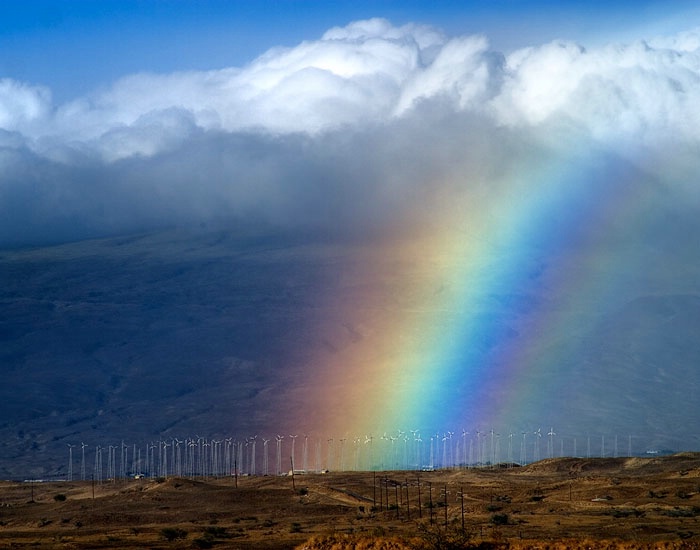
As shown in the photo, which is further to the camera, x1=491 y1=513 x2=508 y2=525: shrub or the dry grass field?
x1=491 y1=513 x2=508 y2=525: shrub

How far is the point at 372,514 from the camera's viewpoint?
84.9m

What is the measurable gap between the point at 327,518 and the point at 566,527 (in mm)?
20815

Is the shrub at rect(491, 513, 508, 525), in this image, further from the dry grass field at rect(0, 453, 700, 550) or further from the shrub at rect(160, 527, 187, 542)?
the shrub at rect(160, 527, 187, 542)

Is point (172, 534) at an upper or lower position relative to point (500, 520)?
lower

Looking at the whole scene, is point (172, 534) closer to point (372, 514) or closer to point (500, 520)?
point (372, 514)

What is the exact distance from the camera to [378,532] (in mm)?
56969

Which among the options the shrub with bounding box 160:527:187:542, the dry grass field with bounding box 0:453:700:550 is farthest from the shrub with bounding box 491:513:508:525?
the shrub with bounding box 160:527:187:542

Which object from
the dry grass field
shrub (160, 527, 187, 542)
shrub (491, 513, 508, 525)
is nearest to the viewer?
the dry grass field

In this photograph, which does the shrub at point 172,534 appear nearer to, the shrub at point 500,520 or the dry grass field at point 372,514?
the dry grass field at point 372,514

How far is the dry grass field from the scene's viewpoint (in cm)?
5847

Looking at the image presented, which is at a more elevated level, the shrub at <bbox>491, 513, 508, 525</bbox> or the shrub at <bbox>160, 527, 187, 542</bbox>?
the shrub at <bbox>491, 513, 508, 525</bbox>

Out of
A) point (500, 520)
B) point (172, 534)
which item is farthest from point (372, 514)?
point (172, 534)

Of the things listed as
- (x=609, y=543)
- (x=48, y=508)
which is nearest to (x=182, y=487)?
(x=48, y=508)

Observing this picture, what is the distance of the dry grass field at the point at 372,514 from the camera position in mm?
58469
